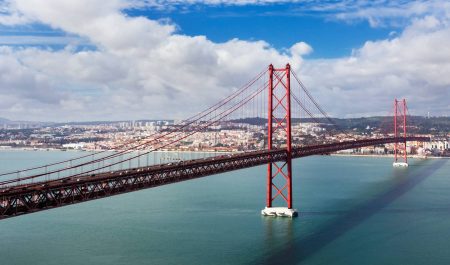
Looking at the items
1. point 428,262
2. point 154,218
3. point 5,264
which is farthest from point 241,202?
point 5,264

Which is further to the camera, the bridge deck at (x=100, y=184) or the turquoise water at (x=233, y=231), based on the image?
the turquoise water at (x=233, y=231)

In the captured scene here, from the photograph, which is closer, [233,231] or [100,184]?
[100,184]

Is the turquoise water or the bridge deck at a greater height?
the bridge deck

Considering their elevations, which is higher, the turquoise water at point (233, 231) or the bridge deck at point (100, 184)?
the bridge deck at point (100, 184)

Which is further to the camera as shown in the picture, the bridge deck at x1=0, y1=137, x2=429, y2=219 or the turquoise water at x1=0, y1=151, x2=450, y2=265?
the turquoise water at x1=0, y1=151, x2=450, y2=265
